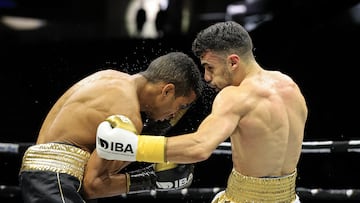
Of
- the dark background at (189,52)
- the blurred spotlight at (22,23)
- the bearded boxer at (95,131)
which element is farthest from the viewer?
the blurred spotlight at (22,23)

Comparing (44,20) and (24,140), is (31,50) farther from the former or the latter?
(24,140)

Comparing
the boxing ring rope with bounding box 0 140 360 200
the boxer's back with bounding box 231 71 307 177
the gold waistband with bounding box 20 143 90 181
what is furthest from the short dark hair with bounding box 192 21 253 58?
the boxing ring rope with bounding box 0 140 360 200

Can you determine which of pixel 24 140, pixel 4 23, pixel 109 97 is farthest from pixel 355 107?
pixel 4 23

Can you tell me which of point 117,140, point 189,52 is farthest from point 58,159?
point 189,52

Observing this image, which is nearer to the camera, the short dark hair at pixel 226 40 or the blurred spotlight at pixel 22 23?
the short dark hair at pixel 226 40

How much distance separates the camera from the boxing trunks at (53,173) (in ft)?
6.61

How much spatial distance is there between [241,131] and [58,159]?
0.66 meters

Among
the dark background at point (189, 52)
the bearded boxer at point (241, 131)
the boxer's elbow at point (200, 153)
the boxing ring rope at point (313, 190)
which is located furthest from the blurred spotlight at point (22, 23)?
the boxer's elbow at point (200, 153)

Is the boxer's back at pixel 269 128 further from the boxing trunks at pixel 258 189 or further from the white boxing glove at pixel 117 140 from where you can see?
the white boxing glove at pixel 117 140

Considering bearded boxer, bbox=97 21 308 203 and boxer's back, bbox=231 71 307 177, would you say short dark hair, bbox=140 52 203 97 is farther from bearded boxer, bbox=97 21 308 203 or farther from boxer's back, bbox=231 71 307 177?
boxer's back, bbox=231 71 307 177

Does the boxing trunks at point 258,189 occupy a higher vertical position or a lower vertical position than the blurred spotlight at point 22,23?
lower

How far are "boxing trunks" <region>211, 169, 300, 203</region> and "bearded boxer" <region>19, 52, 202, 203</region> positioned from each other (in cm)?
31

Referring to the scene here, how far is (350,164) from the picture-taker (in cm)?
321

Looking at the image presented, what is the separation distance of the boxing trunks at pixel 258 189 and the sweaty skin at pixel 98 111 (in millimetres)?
399
